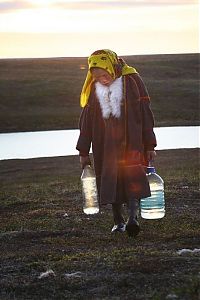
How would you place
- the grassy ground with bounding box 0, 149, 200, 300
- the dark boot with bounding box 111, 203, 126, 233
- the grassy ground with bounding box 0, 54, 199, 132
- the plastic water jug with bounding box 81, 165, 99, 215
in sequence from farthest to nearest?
the grassy ground with bounding box 0, 54, 199, 132
the plastic water jug with bounding box 81, 165, 99, 215
the dark boot with bounding box 111, 203, 126, 233
the grassy ground with bounding box 0, 149, 200, 300

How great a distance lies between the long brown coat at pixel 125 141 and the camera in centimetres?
931

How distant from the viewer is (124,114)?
9.34 metres

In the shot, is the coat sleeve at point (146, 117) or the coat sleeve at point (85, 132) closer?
the coat sleeve at point (146, 117)

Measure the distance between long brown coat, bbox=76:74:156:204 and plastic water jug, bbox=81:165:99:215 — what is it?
1.95 feet

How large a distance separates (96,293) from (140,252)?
61.9 inches

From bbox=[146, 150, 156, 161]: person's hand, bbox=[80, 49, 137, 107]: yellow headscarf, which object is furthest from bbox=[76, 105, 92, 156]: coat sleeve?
bbox=[146, 150, 156, 161]: person's hand

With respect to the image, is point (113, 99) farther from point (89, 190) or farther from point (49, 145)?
point (49, 145)

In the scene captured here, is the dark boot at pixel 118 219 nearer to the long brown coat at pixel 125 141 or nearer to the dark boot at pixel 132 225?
the long brown coat at pixel 125 141

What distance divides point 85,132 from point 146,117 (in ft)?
2.78

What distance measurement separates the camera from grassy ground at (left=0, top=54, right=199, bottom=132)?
64.3 meters

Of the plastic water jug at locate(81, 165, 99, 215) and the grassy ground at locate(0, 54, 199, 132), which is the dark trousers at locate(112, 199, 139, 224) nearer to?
the plastic water jug at locate(81, 165, 99, 215)

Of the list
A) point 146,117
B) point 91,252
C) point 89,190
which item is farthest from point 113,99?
point 89,190

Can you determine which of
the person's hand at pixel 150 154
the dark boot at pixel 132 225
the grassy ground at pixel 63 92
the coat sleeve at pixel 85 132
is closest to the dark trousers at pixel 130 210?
the dark boot at pixel 132 225

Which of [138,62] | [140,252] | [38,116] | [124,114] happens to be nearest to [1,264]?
[140,252]
